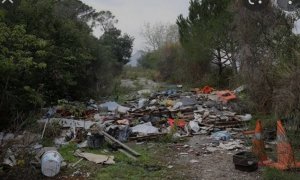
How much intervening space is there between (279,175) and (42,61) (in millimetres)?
9170

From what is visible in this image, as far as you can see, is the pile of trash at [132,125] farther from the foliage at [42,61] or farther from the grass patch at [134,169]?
the foliage at [42,61]

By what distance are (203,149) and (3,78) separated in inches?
194

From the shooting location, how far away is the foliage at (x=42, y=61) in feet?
31.9

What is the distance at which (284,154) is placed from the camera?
6.94 metres

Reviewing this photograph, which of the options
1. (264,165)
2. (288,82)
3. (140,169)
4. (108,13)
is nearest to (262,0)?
(288,82)

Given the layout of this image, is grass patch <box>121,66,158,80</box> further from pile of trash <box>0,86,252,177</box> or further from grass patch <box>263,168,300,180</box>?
grass patch <box>263,168,300,180</box>

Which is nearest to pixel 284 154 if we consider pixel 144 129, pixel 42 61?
pixel 144 129

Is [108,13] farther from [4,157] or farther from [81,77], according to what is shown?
[4,157]

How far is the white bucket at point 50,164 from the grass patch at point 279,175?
3.62m

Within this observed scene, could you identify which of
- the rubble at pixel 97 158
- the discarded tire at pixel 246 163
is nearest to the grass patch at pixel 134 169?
the rubble at pixel 97 158

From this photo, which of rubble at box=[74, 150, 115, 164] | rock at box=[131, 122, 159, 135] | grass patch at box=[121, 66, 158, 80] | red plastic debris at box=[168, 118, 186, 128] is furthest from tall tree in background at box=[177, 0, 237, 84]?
rubble at box=[74, 150, 115, 164]

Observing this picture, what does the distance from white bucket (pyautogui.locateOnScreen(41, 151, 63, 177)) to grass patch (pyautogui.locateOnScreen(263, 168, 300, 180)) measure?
3.62 meters

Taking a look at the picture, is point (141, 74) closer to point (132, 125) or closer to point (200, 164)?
point (132, 125)

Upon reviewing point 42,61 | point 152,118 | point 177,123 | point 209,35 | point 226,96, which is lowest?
point 177,123
